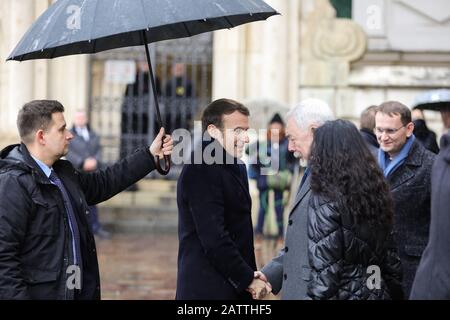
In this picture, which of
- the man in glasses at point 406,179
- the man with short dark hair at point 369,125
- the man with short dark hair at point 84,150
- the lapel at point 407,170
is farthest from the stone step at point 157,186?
the lapel at point 407,170

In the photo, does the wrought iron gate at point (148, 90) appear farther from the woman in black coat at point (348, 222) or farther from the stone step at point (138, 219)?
the woman in black coat at point (348, 222)

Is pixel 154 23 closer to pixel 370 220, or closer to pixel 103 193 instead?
pixel 103 193

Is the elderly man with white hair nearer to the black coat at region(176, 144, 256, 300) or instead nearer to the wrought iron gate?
the black coat at region(176, 144, 256, 300)

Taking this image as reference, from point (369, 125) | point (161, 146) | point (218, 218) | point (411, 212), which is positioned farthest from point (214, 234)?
point (369, 125)

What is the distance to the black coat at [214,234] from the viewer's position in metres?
4.61

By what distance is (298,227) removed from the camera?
4.20m

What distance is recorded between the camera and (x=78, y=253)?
4.36 meters

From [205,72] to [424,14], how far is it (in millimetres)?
3426

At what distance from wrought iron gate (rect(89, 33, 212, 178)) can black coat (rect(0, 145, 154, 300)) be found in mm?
9626

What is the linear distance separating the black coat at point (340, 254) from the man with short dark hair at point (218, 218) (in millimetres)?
748

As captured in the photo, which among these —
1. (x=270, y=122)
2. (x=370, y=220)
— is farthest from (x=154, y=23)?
(x=270, y=122)

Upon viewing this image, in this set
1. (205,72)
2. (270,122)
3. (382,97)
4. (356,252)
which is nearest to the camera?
(356,252)

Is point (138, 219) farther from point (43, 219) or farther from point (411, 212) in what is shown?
point (43, 219)

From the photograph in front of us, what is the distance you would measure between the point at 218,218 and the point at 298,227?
0.55m
